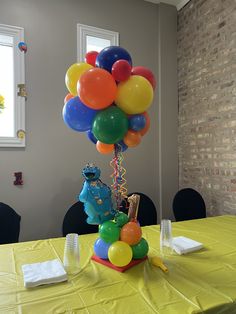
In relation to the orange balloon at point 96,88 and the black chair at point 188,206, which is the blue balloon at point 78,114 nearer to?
the orange balloon at point 96,88

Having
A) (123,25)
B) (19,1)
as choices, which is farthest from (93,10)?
(19,1)

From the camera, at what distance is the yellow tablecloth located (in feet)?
3.26

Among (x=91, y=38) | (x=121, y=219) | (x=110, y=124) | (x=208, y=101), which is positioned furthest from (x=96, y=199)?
(x=91, y=38)

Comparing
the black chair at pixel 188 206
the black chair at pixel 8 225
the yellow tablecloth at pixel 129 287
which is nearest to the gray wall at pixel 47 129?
the black chair at pixel 8 225

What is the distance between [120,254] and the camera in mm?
1278

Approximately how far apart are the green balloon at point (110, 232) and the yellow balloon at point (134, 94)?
23.7 inches

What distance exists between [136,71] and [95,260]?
1.04 metres

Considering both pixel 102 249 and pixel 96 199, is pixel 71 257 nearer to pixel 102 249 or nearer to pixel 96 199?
pixel 102 249

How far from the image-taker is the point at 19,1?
9.25 feet

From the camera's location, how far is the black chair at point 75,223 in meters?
2.24

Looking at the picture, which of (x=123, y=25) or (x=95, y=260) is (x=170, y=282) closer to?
(x=95, y=260)

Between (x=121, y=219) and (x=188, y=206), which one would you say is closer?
(x=121, y=219)

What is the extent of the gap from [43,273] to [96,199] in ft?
1.40

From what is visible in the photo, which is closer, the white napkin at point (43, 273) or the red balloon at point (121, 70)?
the white napkin at point (43, 273)
